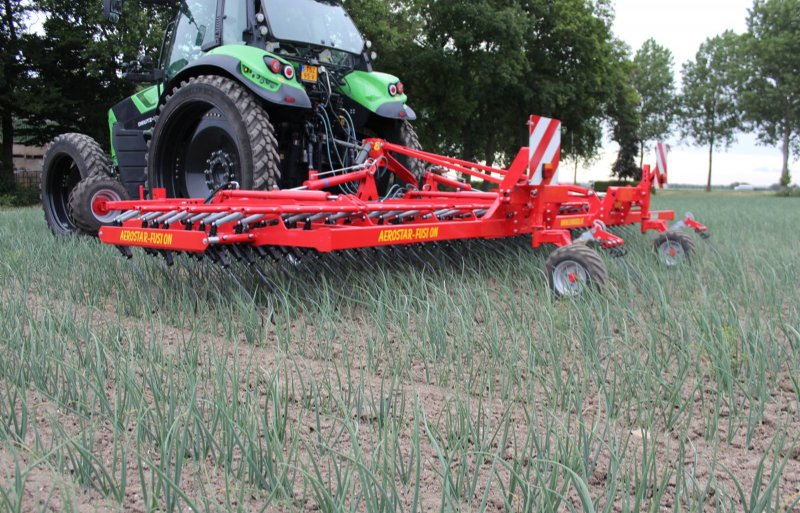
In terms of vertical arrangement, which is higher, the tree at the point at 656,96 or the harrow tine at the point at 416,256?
the tree at the point at 656,96

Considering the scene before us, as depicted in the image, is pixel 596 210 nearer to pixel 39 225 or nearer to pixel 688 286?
pixel 688 286

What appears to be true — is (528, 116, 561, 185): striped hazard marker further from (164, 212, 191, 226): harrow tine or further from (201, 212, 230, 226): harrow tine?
(164, 212, 191, 226): harrow tine

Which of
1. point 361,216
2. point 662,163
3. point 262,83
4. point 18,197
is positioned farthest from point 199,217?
point 18,197

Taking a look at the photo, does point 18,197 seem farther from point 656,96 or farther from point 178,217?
point 656,96

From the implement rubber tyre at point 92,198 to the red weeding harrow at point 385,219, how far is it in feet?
0.18

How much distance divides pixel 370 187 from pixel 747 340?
2.86 m

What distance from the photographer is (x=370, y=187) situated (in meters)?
4.79

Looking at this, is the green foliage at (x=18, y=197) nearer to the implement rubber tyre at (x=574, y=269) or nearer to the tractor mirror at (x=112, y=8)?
the tractor mirror at (x=112, y=8)

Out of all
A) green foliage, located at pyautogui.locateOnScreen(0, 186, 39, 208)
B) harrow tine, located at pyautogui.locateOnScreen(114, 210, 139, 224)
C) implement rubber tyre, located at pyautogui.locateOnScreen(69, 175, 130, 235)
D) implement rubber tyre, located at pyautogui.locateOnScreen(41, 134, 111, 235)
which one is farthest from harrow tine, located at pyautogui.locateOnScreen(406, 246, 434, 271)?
green foliage, located at pyautogui.locateOnScreen(0, 186, 39, 208)

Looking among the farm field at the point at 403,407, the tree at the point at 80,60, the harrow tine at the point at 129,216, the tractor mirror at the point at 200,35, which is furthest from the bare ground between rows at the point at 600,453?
the tree at the point at 80,60

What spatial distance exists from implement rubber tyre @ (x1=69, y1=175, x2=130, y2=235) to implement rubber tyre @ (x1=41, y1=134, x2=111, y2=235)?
25.7 inches

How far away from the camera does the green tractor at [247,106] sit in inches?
171

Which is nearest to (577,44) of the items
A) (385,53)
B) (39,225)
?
(385,53)

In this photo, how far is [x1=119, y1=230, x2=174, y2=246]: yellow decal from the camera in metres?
3.55
